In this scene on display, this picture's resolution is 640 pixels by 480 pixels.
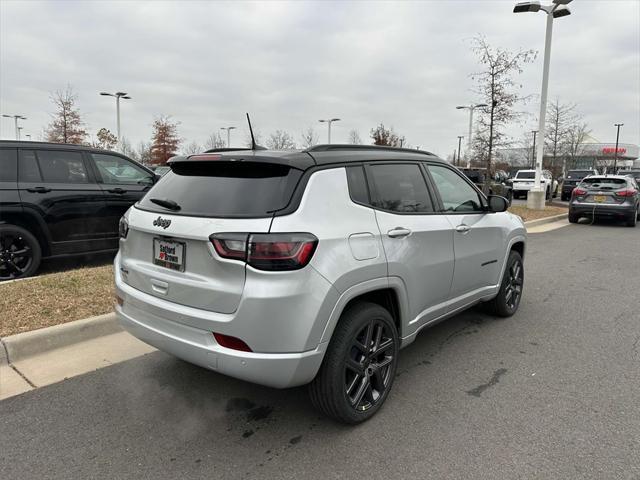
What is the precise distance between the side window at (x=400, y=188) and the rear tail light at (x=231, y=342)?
4.08 ft

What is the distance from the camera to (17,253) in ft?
18.7

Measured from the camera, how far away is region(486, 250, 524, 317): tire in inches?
193

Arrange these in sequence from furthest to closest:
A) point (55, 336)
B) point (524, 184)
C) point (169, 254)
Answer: point (524, 184) → point (55, 336) → point (169, 254)

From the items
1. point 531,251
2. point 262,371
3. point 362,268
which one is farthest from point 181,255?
point 531,251

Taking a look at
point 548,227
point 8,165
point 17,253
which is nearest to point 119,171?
point 8,165

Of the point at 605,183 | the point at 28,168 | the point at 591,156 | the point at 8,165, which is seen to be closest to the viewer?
the point at 8,165

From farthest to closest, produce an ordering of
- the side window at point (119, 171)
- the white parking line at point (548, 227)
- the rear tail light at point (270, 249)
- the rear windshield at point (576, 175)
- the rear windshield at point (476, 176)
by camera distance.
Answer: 1. the rear windshield at point (576, 175)
2. the rear windshield at point (476, 176)
3. the white parking line at point (548, 227)
4. the side window at point (119, 171)
5. the rear tail light at point (270, 249)

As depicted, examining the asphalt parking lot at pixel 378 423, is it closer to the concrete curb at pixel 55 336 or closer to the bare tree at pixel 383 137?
the concrete curb at pixel 55 336

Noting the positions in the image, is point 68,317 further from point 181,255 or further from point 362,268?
point 362,268

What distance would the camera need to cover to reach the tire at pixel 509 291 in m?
4.91

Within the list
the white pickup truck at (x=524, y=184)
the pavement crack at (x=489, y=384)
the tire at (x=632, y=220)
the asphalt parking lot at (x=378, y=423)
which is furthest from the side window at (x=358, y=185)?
the white pickup truck at (x=524, y=184)

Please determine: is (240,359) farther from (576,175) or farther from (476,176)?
(576,175)

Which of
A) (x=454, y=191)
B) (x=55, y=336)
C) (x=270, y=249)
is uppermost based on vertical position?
(x=454, y=191)

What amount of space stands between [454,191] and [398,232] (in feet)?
4.20
